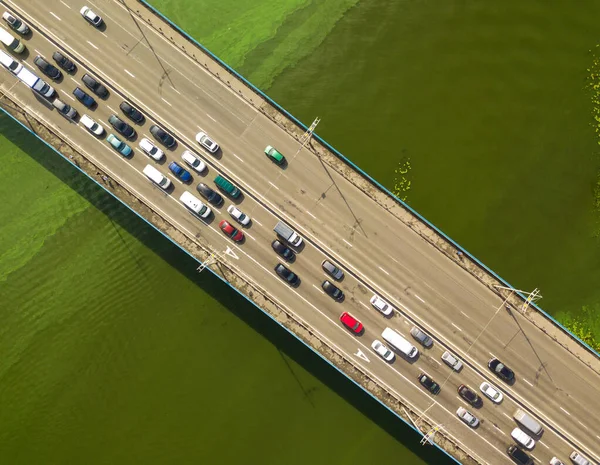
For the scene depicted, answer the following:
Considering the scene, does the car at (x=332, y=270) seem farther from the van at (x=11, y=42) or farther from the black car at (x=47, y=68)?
the van at (x=11, y=42)

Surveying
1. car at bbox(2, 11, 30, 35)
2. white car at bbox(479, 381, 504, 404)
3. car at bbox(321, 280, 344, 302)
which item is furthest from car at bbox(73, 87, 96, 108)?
white car at bbox(479, 381, 504, 404)

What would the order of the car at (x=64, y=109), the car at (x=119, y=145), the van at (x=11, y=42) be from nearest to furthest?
the van at (x=11, y=42) → the car at (x=64, y=109) → the car at (x=119, y=145)

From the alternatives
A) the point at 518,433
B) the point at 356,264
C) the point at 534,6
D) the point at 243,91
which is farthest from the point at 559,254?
the point at 243,91

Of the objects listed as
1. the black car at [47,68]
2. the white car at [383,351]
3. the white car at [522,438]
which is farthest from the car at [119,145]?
the white car at [522,438]

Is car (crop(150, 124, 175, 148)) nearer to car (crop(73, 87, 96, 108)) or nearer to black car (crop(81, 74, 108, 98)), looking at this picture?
black car (crop(81, 74, 108, 98))

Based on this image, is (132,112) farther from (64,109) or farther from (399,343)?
(399,343)

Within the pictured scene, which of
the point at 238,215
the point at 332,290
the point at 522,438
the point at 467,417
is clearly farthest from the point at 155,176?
the point at 522,438
